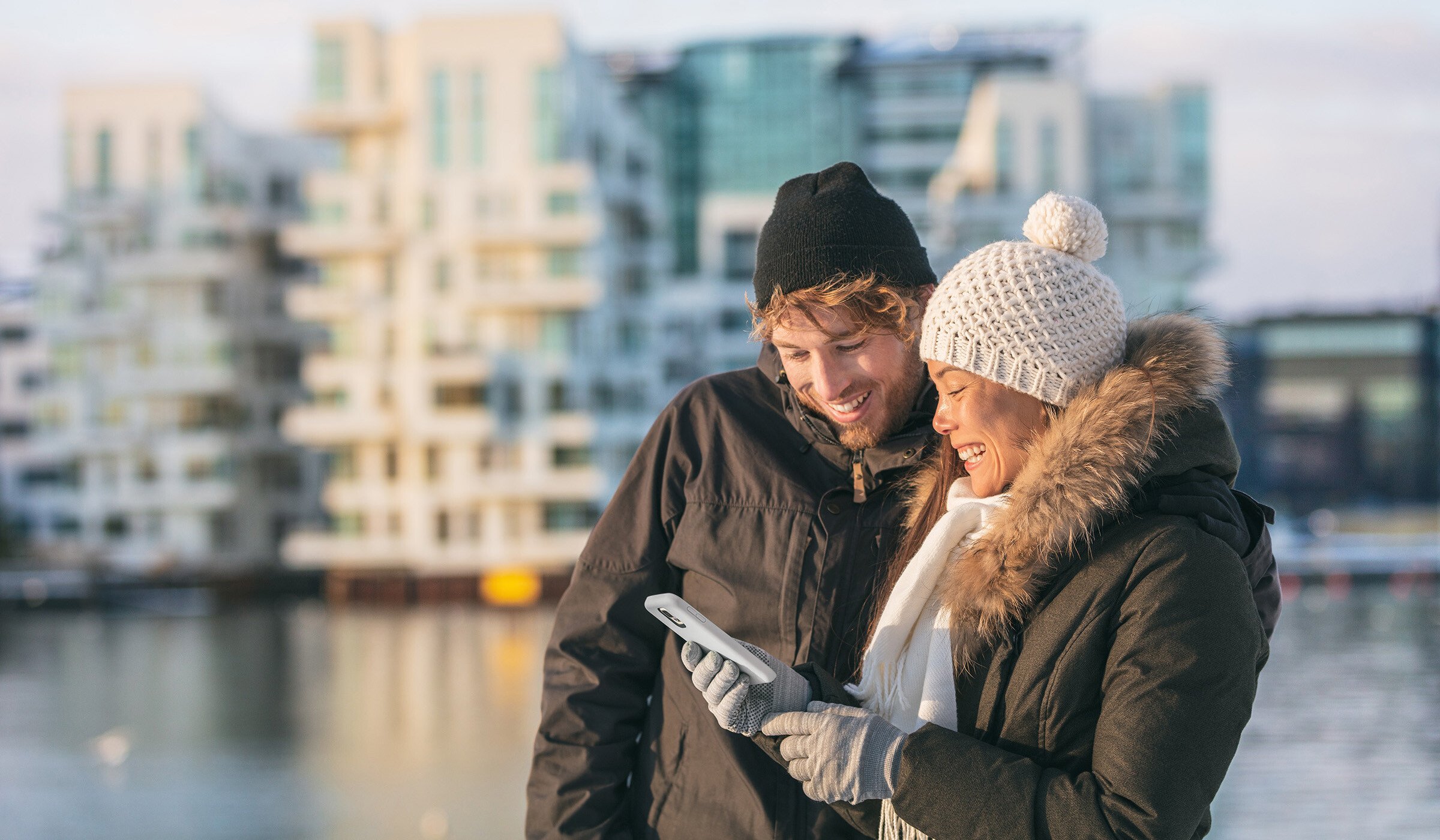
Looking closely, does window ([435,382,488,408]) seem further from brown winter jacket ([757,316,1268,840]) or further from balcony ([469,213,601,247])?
brown winter jacket ([757,316,1268,840])

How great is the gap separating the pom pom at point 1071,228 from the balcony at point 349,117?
40.0 meters

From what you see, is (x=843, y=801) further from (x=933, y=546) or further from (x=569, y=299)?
(x=569, y=299)

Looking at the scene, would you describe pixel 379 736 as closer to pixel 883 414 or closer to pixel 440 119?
pixel 883 414

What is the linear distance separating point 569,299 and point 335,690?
18.4 meters

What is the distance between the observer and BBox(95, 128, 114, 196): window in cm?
4259

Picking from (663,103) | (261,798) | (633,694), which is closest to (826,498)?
(633,694)

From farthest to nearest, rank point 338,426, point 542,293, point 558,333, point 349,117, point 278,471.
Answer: point 278,471, point 349,117, point 338,426, point 558,333, point 542,293

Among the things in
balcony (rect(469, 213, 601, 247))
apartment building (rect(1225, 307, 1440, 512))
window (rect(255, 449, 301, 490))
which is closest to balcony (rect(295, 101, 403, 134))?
balcony (rect(469, 213, 601, 247))

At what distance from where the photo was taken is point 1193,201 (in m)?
42.3

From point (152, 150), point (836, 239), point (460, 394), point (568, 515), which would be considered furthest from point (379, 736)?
point (152, 150)

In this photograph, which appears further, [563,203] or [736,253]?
[736,253]

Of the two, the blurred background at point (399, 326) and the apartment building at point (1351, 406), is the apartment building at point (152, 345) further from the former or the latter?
the apartment building at point (1351, 406)

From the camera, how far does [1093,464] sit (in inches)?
70.9

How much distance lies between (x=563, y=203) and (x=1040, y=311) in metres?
36.0
